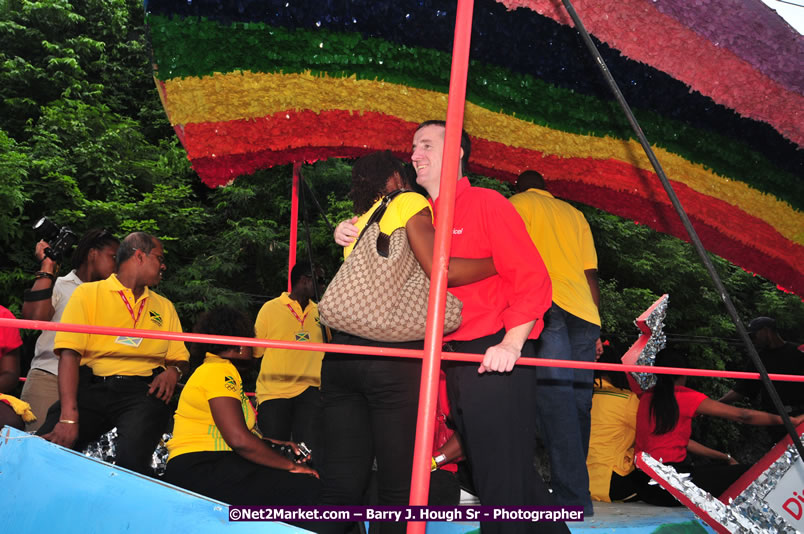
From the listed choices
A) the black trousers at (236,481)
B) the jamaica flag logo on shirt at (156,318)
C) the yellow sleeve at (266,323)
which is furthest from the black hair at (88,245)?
the black trousers at (236,481)

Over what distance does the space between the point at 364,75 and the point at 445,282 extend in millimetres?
1719

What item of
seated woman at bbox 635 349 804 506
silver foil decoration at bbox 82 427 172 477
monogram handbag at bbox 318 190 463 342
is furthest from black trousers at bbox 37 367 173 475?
seated woman at bbox 635 349 804 506

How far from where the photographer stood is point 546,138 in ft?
10.6

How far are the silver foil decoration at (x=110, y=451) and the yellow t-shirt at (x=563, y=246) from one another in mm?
1915

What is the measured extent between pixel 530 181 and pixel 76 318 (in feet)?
7.55

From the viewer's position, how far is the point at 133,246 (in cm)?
325

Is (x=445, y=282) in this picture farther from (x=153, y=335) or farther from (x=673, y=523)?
(x=673, y=523)

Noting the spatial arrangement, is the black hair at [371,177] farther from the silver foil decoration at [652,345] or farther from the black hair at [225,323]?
the silver foil decoration at [652,345]

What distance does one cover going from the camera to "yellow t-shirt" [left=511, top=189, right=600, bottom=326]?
9.36ft

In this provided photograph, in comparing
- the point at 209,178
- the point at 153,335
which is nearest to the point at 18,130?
the point at 209,178

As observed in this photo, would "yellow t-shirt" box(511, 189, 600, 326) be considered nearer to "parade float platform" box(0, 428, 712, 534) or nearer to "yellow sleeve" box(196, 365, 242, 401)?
"yellow sleeve" box(196, 365, 242, 401)

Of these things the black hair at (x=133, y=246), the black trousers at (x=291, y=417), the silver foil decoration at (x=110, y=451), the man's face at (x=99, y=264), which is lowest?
the black trousers at (x=291, y=417)

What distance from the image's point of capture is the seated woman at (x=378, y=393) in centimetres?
196

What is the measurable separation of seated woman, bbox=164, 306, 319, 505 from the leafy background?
659 centimetres
